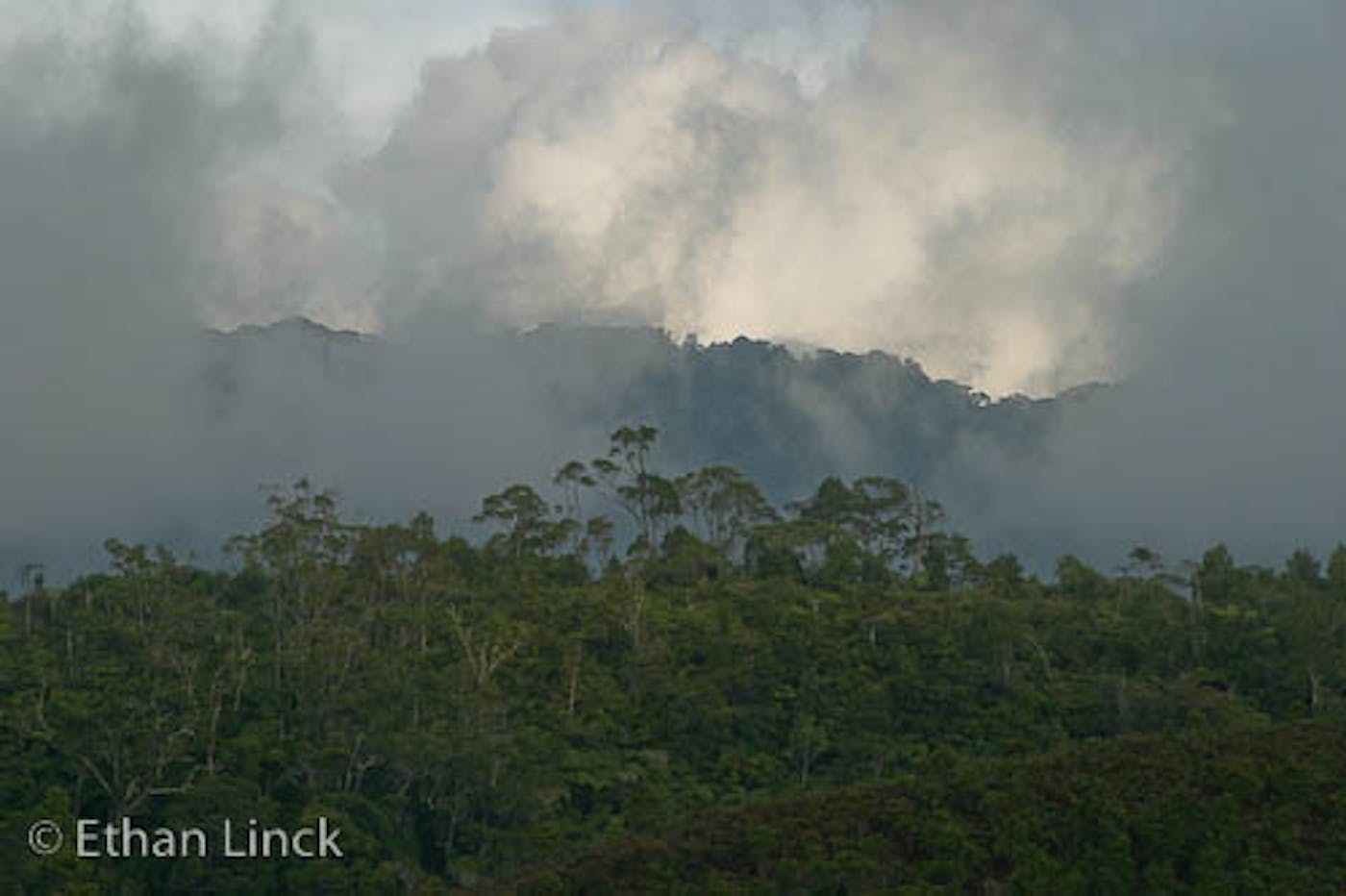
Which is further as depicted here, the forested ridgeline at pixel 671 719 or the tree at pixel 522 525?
the tree at pixel 522 525

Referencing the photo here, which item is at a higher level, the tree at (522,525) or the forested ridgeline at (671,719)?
the tree at (522,525)

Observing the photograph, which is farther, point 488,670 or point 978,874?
point 488,670

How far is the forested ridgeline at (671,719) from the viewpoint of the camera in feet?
128

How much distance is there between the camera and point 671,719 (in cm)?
6806

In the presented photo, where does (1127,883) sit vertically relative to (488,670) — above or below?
below

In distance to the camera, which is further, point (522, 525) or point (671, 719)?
point (522, 525)

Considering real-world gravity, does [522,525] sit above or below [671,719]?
above

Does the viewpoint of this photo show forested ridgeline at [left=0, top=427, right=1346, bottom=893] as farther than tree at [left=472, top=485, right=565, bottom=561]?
No

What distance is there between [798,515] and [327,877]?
7133 cm

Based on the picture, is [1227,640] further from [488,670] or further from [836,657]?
[488,670]

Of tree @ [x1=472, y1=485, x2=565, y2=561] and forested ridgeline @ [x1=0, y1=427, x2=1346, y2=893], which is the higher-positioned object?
tree @ [x1=472, y1=485, x2=565, y2=561]

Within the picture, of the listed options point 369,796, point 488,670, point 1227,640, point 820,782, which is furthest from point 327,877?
point 1227,640

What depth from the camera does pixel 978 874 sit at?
37500 millimetres

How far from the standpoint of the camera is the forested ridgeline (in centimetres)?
3912
